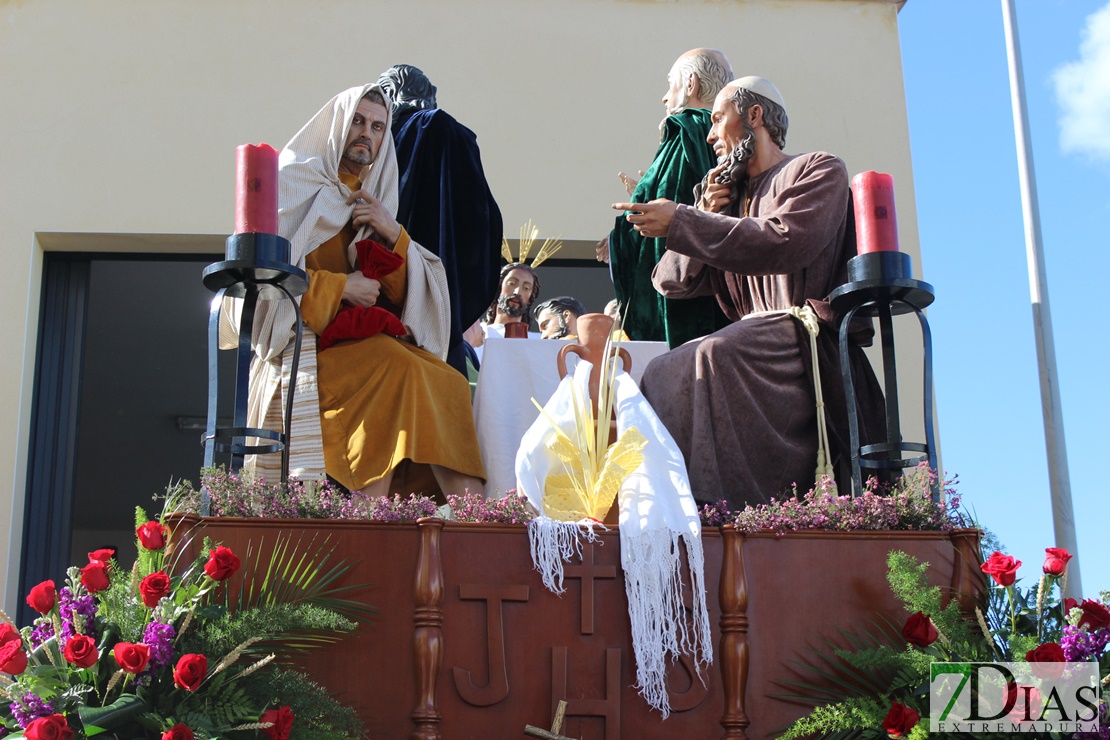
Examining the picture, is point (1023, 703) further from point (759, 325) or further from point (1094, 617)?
point (759, 325)

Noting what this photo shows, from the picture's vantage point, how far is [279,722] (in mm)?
2934

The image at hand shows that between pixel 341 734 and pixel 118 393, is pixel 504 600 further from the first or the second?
pixel 118 393

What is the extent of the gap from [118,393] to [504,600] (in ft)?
24.0

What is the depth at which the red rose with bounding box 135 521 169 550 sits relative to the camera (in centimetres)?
317

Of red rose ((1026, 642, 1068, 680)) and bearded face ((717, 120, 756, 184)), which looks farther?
bearded face ((717, 120, 756, 184))

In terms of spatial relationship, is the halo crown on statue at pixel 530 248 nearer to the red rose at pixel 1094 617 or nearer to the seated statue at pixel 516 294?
the seated statue at pixel 516 294

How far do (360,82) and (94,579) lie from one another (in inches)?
197

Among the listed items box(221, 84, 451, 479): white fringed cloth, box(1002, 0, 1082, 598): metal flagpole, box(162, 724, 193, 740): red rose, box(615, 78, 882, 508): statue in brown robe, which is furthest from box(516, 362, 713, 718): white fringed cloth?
box(1002, 0, 1082, 598): metal flagpole

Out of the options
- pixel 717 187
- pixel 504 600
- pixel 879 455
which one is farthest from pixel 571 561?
pixel 717 187

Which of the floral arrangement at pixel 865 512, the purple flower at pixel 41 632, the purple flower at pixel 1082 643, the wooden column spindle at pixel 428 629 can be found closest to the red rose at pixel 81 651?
the purple flower at pixel 41 632

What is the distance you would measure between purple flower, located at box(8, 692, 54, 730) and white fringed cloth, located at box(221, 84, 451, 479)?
1.62m

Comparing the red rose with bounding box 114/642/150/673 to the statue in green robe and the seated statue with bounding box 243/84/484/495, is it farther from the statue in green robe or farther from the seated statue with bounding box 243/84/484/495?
the statue in green robe

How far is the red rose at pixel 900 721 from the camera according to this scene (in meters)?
3.10

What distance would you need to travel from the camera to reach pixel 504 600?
346 cm
